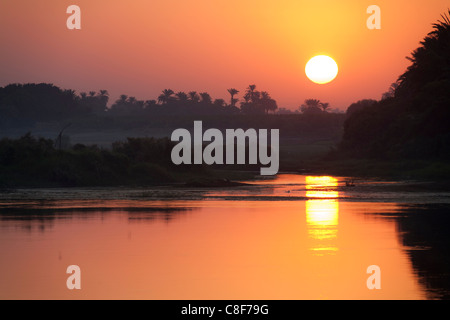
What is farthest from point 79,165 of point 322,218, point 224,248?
point 224,248

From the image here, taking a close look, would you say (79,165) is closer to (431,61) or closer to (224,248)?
(224,248)

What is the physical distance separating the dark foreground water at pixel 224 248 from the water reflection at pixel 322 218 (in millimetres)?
49

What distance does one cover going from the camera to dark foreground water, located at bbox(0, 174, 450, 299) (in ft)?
63.8

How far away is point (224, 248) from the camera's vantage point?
1024 inches

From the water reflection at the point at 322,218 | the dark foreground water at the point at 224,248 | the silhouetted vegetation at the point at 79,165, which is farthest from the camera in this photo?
the silhouetted vegetation at the point at 79,165

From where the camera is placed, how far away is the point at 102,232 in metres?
30.2

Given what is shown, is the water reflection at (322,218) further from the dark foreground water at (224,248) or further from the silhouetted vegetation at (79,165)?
the silhouetted vegetation at (79,165)

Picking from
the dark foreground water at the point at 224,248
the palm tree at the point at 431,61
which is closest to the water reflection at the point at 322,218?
the dark foreground water at the point at 224,248

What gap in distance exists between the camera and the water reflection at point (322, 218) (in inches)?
1054

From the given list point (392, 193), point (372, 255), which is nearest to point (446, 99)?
point (392, 193)

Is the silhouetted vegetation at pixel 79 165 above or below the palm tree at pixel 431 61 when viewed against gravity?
below

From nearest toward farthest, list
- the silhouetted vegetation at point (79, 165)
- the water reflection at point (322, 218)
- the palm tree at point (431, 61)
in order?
the water reflection at point (322, 218)
the silhouetted vegetation at point (79, 165)
the palm tree at point (431, 61)

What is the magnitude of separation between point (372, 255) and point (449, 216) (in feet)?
41.4
